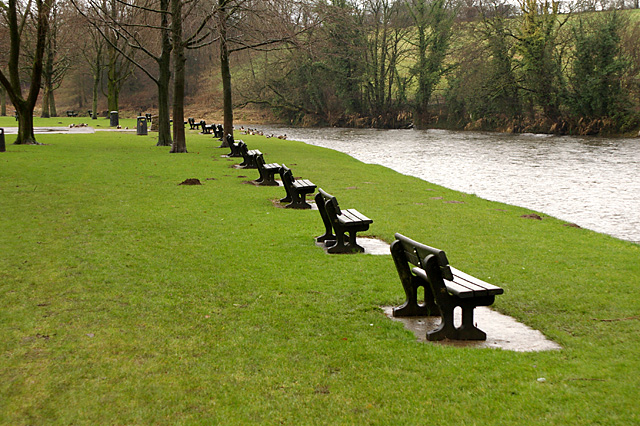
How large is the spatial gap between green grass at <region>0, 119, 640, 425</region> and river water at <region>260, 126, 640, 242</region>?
282 centimetres

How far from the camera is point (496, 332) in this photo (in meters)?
5.40

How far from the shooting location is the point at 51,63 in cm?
5303

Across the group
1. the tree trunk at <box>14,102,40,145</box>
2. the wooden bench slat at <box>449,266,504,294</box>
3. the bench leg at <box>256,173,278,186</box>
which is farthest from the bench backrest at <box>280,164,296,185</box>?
the tree trunk at <box>14,102,40,145</box>

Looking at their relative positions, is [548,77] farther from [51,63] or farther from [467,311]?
[467,311]

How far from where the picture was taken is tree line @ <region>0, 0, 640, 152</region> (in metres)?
24.8

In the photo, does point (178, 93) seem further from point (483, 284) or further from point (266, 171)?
point (483, 284)

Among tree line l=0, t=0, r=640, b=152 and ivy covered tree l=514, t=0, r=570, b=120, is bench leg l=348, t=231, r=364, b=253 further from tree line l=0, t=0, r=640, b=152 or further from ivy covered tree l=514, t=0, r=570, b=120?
ivy covered tree l=514, t=0, r=570, b=120

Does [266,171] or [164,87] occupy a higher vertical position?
[164,87]

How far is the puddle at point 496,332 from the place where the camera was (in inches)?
199

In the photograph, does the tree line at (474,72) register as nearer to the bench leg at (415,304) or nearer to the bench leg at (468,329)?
the bench leg at (415,304)

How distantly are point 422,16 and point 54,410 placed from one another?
190 ft

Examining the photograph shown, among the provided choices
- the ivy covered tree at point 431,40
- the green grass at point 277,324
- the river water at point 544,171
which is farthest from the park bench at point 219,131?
the ivy covered tree at point 431,40

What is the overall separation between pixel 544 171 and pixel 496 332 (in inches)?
721

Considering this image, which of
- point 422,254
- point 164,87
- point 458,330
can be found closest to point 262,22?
point 164,87
